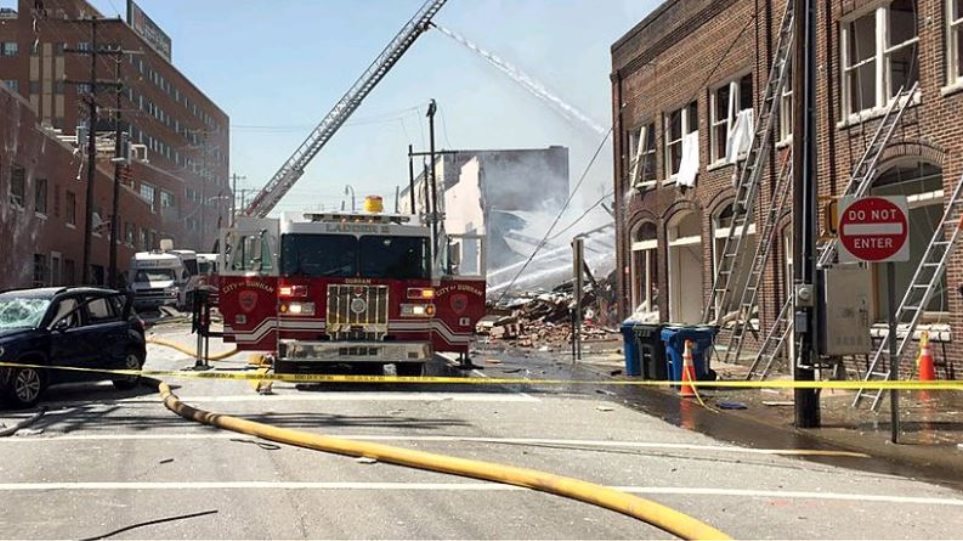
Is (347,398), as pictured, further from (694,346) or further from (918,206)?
(918,206)

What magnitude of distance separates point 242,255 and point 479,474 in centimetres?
737

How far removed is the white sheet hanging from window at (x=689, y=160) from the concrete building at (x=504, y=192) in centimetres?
3577

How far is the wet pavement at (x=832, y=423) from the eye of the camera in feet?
27.1

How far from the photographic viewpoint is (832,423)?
10.5 m

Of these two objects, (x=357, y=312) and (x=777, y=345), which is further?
(x=777, y=345)

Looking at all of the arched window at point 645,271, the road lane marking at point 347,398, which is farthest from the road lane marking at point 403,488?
the arched window at point 645,271

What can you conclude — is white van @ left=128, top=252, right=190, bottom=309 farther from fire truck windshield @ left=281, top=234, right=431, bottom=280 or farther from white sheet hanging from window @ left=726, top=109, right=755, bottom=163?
fire truck windshield @ left=281, top=234, right=431, bottom=280

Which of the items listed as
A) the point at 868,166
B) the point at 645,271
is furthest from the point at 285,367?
the point at 645,271

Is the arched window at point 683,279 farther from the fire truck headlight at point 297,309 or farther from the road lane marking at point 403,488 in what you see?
the road lane marking at point 403,488

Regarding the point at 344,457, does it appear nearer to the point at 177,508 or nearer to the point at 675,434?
the point at 177,508

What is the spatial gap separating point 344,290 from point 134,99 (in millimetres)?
70866

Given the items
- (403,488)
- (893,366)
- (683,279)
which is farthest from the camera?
(683,279)

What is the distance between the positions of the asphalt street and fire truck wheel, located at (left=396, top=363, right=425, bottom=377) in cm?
308

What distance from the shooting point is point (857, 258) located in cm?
940
